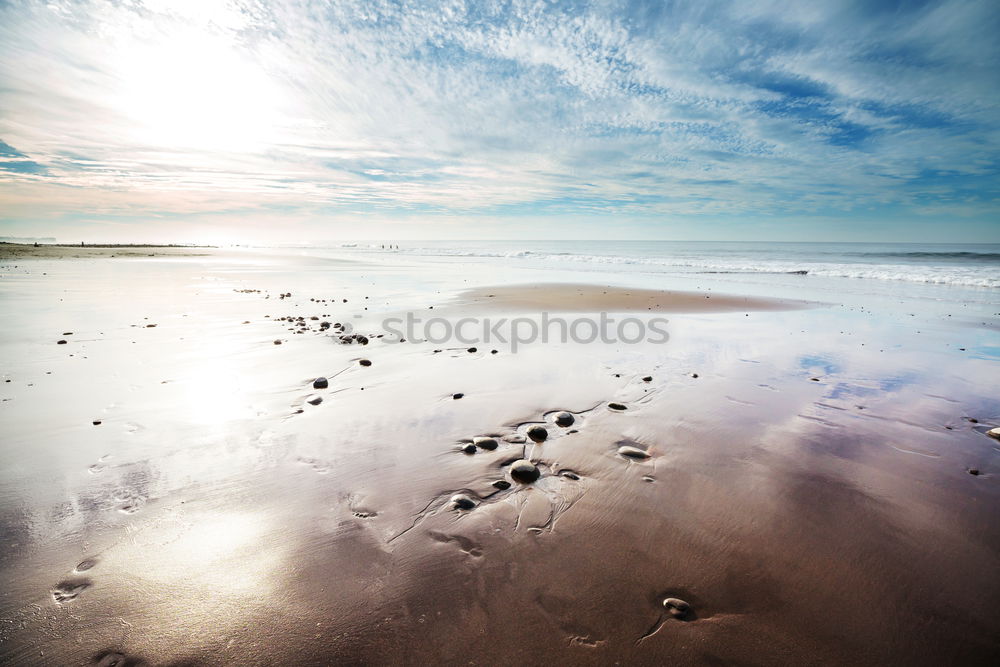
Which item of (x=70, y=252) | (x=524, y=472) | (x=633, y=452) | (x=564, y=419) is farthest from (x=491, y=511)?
(x=70, y=252)

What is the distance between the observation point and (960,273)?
82.4ft

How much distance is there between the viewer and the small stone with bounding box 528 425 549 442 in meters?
4.68

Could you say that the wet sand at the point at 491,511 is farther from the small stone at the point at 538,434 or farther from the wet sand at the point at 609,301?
the wet sand at the point at 609,301

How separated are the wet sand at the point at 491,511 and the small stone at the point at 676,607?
4cm

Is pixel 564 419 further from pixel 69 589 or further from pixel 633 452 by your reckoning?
pixel 69 589

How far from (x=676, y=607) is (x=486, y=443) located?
242 cm

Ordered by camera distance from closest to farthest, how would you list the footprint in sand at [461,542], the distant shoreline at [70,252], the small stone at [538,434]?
the footprint in sand at [461,542], the small stone at [538,434], the distant shoreline at [70,252]

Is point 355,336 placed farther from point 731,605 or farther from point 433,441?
point 731,605

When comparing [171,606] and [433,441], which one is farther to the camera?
[433,441]

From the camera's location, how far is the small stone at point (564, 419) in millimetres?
5047

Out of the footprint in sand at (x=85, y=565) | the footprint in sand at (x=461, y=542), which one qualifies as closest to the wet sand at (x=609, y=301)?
the footprint in sand at (x=461, y=542)

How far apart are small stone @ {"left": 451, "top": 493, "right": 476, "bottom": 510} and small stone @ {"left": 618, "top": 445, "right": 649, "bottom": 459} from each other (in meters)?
1.81

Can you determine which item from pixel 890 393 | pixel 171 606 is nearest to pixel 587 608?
pixel 171 606

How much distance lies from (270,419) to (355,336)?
409cm
